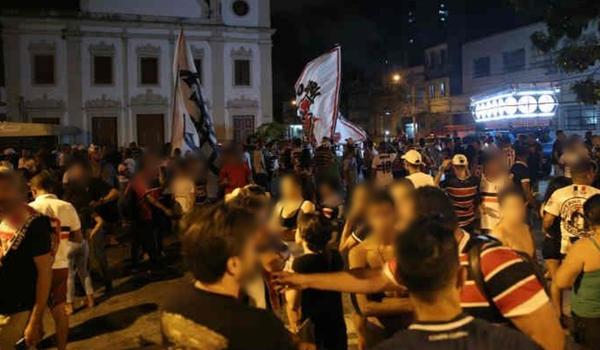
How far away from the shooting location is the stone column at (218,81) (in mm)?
34250

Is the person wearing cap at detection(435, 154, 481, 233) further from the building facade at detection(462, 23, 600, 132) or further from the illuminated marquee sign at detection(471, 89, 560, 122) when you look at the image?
the illuminated marquee sign at detection(471, 89, 560, 122)

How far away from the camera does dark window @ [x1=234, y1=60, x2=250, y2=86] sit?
3516 cm

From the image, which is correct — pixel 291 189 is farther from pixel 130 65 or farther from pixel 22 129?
pixel 130 65

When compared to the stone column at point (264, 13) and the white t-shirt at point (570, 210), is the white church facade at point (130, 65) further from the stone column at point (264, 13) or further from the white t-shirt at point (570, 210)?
the white t-shirt at point (570, 210)

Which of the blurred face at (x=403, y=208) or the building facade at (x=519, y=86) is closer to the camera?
the blurred face at (x=403, y=208)

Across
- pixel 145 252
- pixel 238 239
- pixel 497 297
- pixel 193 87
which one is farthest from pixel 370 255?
pixel 193 87

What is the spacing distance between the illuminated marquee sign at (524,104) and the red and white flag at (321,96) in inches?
429

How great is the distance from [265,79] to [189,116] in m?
23.6

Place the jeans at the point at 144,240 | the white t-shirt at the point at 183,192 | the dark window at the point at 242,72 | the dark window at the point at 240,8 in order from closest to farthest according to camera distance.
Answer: the jeans at the point at 144,240
the white t-shirt at the point at 183,192
the dark window at the point at 240,8
the dark window at the point at 242,72

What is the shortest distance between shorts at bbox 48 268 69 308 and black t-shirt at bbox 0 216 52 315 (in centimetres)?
104

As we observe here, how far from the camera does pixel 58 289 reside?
5508 millimetres

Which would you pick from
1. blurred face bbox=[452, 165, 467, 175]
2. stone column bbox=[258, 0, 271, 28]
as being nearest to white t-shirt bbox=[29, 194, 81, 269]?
blurred face bbox=[452, 165, 467, 175]

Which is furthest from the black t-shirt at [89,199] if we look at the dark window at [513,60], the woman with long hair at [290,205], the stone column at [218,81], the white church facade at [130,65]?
the dark window at [513,60]

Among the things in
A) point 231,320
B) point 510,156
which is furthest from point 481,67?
point 231,320
